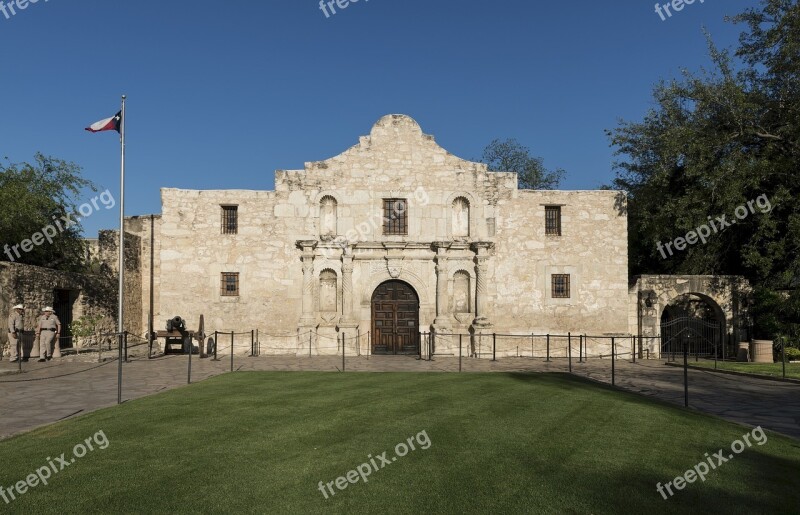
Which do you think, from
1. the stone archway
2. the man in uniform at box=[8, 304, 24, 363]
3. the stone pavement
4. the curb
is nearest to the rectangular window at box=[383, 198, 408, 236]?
the stone pavement

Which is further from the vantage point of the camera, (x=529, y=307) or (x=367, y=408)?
(x=529, y=307)

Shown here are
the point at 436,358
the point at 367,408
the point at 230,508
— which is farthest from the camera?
the point at 436,358

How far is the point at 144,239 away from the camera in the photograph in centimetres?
2291

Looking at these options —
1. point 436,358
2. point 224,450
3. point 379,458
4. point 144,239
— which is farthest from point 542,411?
point 144,239

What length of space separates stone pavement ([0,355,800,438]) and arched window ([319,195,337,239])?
207 inches

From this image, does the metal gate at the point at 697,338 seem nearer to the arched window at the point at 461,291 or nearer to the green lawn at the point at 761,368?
the green lawn at the point at 761,368

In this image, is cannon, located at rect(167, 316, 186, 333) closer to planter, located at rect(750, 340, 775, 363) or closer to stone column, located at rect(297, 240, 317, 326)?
stone column, located at rect(297, 240, 317, 326)

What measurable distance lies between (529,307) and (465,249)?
340 cm

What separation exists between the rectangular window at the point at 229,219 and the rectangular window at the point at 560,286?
42.2ft

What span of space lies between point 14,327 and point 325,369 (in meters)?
9.19

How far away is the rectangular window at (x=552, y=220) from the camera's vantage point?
75.5 feet

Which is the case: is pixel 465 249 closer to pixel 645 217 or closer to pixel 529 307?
pixel 529 307

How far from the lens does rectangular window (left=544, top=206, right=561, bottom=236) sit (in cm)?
2300

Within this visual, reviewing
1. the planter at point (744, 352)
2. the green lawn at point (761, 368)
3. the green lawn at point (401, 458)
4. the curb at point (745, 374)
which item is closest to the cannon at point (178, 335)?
the green lawn at point (401, 458)
